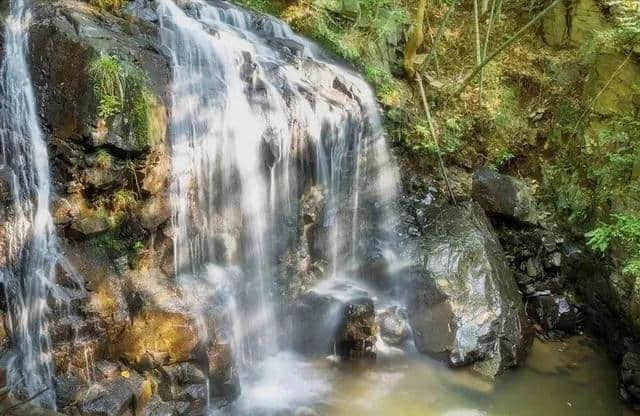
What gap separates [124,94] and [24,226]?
1.81 metres

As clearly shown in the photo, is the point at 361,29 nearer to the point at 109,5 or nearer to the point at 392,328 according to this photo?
the point at 109,5

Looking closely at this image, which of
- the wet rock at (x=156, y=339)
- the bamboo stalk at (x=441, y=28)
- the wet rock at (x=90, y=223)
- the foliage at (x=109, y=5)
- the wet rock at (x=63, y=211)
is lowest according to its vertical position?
the wet rock at (x=156, y=339)

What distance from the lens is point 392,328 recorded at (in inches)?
292

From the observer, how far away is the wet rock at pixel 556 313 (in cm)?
833

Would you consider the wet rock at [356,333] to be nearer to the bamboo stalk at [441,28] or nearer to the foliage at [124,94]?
the foliage at [124,94]

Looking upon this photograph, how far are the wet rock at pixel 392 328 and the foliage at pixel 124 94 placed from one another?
423 cm

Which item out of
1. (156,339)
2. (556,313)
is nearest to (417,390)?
(556,313)

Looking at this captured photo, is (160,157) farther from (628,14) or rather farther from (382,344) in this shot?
(628,14)

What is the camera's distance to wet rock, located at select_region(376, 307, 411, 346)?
24.3 ft

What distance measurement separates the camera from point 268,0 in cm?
1012

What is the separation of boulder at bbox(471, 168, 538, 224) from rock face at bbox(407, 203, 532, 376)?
0.75 m

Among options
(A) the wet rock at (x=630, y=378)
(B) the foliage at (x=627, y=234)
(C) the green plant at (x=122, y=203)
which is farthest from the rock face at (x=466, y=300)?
(C) the green plant at (x=122, y=203)

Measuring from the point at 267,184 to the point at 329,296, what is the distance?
190 centimetres

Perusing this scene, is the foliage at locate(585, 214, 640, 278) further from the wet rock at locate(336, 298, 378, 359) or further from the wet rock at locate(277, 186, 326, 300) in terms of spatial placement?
the wet rock at locate(277, 186, 326, 300)
